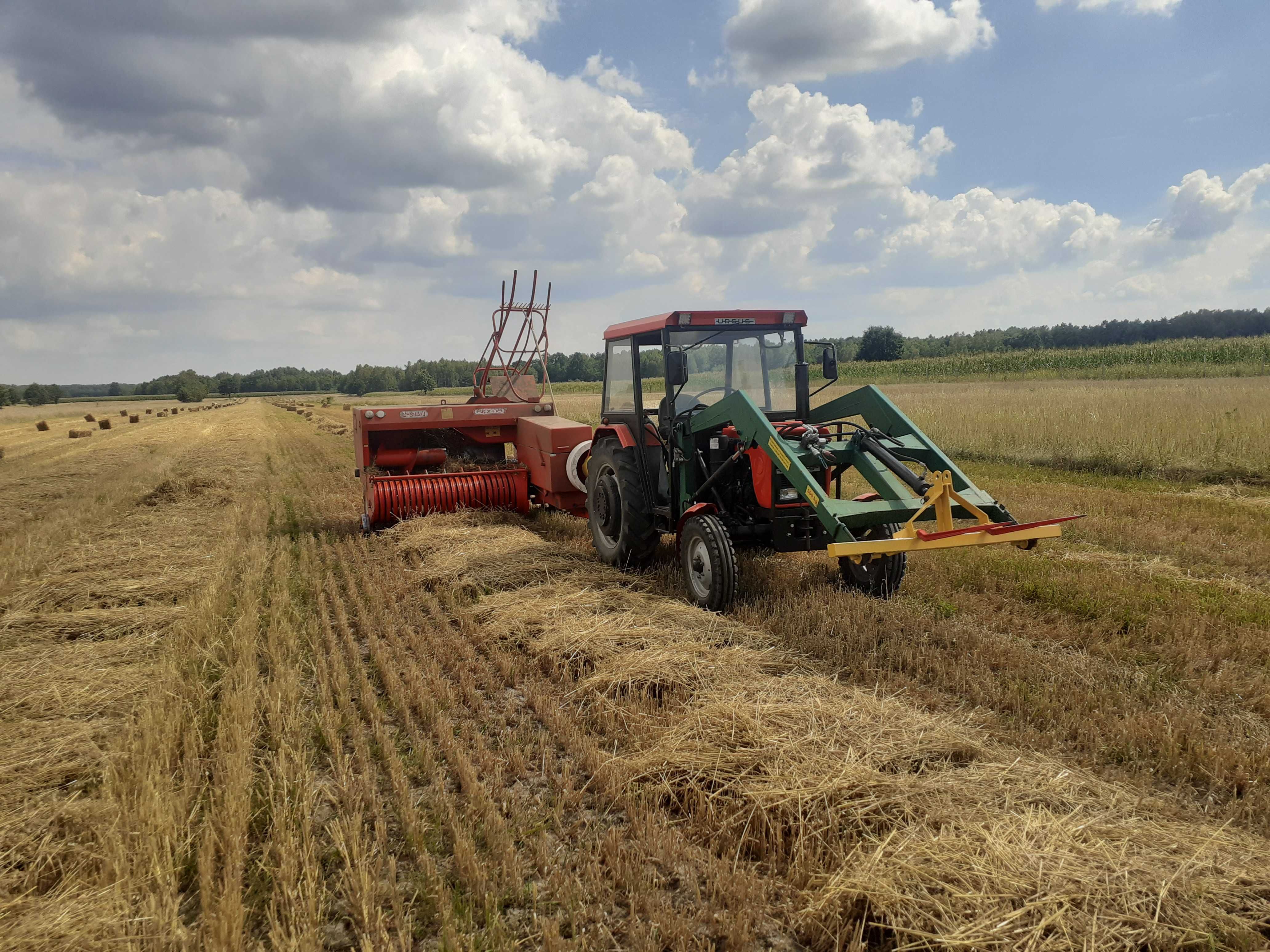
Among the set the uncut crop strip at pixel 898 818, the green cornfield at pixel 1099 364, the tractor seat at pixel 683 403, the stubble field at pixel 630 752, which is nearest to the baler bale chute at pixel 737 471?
the tractor seat at pixel 683 403

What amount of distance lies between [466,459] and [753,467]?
18.1 feet

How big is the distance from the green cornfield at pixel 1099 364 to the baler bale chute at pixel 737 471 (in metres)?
20.4

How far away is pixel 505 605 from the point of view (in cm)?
570

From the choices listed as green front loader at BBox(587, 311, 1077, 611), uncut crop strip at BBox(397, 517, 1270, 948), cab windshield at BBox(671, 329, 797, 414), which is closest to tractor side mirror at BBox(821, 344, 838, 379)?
green front loader at BBox(587, 311, 1077, 611)

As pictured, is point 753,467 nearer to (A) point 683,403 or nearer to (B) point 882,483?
(B) point 882,483

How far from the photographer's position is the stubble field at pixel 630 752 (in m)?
2.48

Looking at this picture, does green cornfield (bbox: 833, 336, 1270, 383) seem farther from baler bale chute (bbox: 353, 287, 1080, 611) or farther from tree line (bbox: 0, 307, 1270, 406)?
baler bale chute (bbox: 353, 287, 1080, 611)

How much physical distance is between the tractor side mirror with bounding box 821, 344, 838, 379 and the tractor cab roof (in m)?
0.52

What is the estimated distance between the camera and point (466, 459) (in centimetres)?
1018

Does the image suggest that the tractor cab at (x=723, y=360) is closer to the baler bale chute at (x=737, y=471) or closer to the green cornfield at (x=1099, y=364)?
the baler bale chute at (x=737, y=471)

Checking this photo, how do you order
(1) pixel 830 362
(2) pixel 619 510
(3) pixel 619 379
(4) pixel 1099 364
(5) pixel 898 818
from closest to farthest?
1. (5) pixel 898 818
2. (1) pixel 830 362
3. (2) pixel 619 510
4. (3) pixel 619 379
5. (4) pixel 1099 364

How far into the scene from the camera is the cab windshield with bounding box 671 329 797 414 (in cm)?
636

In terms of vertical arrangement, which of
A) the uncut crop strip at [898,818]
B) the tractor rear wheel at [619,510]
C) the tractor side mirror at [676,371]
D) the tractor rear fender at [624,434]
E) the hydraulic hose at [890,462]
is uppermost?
the tractor side mirror at [676,371]

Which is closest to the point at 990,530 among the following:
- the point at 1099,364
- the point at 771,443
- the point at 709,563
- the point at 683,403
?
the point at 771,443
